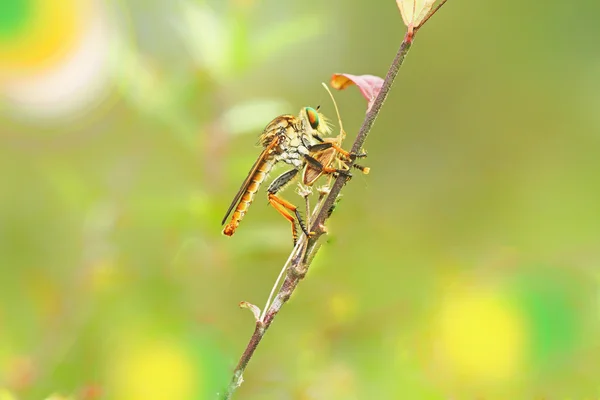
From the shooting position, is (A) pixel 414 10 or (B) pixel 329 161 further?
(B) pixel 329 161

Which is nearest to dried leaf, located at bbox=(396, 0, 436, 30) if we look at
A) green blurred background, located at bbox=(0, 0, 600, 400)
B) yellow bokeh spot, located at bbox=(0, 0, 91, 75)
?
green blurred background, located at bbox=(0, 0, 600, 400)

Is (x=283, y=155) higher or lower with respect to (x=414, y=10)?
higher

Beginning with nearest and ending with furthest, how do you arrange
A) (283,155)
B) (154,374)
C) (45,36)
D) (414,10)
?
(414,10)
(154,374)
(283,155)
(45,36)

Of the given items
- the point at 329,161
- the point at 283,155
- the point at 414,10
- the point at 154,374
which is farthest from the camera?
the point at 283,155

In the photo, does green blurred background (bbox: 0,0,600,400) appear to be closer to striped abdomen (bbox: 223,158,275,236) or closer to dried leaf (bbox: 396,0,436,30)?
striped abdomen (bbox: 223,158,275,236)

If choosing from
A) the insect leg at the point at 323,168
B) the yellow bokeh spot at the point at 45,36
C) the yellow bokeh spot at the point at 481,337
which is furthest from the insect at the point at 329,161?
the yellow bokeh spot at the point at 45,36

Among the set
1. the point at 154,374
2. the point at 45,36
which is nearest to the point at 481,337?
the point at 154,374

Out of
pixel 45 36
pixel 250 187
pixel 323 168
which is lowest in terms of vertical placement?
pixel 323 168

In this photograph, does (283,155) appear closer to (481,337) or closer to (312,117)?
(312,117)
